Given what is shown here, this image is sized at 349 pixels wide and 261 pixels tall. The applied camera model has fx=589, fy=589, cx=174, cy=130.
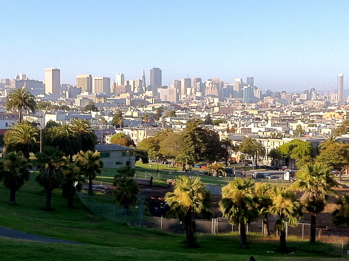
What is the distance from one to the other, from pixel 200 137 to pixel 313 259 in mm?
44202

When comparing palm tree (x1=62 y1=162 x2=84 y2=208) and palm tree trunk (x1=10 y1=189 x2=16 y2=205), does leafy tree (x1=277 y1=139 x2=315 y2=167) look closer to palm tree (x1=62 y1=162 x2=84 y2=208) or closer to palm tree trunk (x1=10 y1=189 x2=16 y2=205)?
palm tree (x1=62 y1=162 x2=84 y2=208)

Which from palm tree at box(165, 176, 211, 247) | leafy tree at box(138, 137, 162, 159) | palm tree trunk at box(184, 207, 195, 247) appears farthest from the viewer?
leafy tree at box(138, 137, 162, 159)

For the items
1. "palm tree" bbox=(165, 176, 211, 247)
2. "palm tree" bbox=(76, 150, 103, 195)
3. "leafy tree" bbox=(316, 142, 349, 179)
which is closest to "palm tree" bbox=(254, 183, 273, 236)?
"palm tree" bbox=(165, 176, 211, 247)

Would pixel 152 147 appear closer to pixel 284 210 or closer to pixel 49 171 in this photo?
pixel 49 171

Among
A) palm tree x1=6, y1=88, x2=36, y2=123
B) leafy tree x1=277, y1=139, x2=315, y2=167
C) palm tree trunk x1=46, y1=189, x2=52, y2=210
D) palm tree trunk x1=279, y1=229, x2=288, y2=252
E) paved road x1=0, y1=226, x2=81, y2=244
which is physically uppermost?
palm tree x1=6, y1=88, x2=36, y2=123

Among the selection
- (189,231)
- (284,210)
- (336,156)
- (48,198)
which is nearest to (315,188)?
(284,210)

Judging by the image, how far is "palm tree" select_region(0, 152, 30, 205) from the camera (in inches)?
1198

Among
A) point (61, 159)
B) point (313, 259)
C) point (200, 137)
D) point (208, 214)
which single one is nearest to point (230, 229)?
point (208, 214)

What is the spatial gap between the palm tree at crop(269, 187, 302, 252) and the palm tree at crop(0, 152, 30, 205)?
1371cm

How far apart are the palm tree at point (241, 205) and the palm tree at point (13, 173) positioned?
12164 mm

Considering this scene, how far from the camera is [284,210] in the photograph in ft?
78.0

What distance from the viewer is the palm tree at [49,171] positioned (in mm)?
31062

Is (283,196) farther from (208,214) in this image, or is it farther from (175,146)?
(175,146)

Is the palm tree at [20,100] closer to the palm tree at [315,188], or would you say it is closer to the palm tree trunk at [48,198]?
the palm tree trunk at [48,198]
